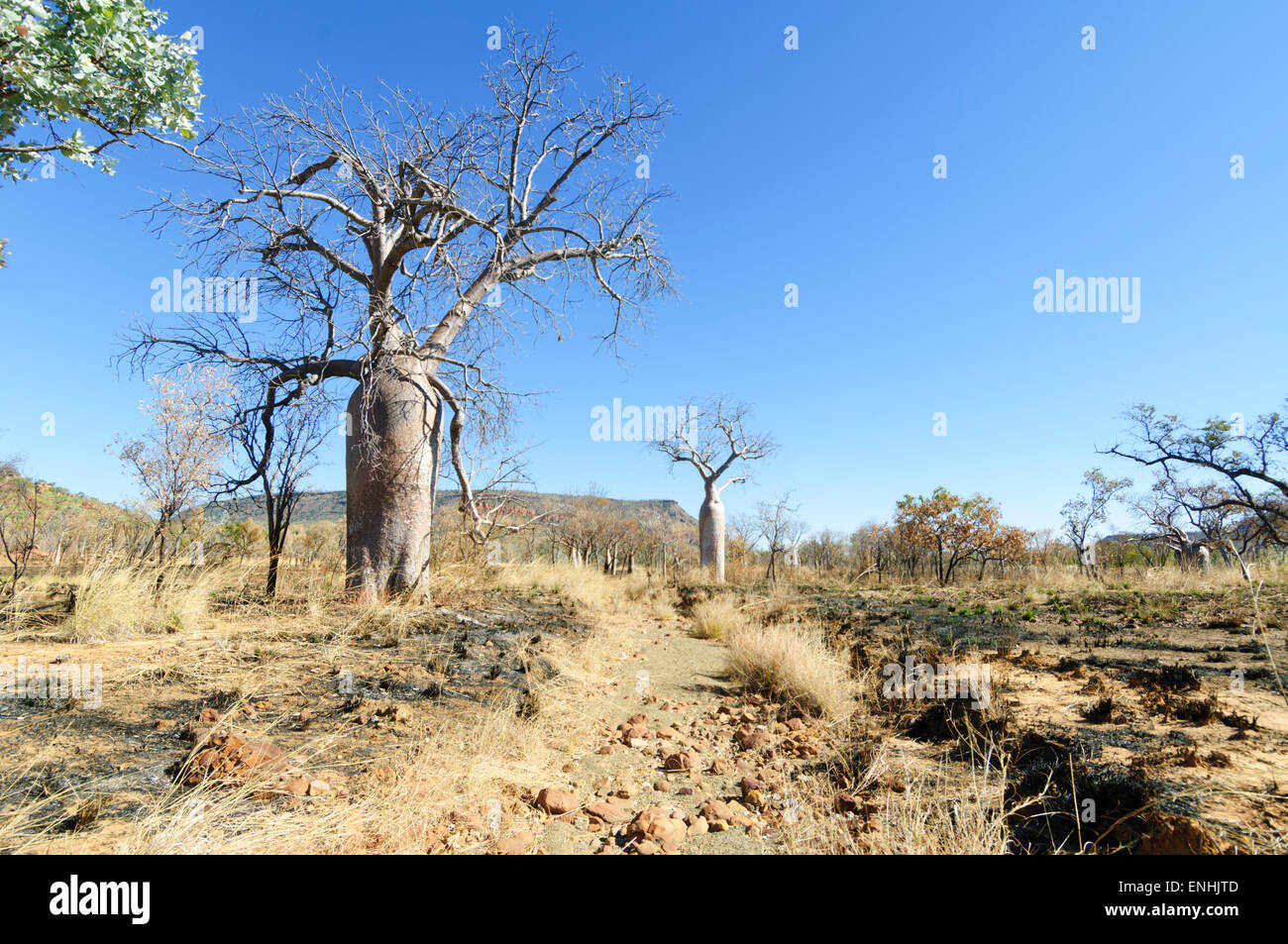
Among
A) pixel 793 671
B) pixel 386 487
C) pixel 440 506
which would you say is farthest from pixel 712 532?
pixel 793 671

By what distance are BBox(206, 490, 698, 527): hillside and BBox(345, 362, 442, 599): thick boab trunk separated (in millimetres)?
1160

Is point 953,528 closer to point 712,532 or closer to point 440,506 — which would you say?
point 712,532

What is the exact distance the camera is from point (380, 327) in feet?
20.3

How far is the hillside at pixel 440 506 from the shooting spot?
6713mm

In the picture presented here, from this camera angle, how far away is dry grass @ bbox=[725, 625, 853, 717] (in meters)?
4.23

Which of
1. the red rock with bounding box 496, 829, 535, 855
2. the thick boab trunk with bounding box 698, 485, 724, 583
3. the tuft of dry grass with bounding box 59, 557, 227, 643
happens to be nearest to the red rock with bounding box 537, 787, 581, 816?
the red rock with bounding box 496, 829, 535, 855

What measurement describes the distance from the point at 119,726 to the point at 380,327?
450cm

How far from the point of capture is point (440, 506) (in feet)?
54.5

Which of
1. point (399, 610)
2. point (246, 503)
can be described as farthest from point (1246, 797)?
point (246, 503)

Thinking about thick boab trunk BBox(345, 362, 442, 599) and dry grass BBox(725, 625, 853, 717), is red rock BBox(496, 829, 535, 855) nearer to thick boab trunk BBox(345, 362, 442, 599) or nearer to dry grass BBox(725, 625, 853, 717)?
dry grass BBox(725, 625, 853, 717)

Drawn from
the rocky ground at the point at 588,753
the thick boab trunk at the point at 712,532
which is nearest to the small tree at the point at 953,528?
the thick boab trunk at the point at 712,532

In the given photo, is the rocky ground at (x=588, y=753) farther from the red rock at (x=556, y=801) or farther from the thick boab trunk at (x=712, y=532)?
the thick boab trunk at (x=712, y=532)

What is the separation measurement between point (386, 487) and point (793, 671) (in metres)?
4.57
